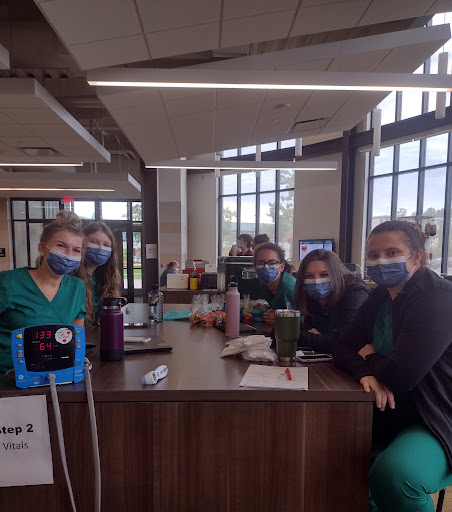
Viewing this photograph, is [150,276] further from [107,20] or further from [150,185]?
[107,20]

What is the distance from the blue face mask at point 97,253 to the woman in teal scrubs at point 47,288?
0.60 m

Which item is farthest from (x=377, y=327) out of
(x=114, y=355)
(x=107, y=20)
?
(x=107, y=20)

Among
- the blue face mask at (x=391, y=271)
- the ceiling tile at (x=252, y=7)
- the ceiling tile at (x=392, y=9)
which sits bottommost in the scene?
the blue face mask at (x=391, y=271)

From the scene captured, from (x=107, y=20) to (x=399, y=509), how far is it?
117 inches

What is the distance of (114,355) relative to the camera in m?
1.47

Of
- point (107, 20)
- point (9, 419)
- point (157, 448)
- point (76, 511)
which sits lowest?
point (76, 511)

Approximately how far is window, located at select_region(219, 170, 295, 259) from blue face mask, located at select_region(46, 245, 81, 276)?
826cm

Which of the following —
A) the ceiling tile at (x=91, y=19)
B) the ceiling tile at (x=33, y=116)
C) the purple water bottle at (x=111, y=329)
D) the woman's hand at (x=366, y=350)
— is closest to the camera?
the purple water bottle at (x=111, y=329)

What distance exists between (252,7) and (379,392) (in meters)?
2.41

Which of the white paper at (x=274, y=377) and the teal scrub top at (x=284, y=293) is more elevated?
the teal scrub top at (x=284, y=293)

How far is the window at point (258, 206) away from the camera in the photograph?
392 inches

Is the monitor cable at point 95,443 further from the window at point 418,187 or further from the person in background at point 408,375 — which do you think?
the window at point 418,187

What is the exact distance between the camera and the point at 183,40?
2580 mm

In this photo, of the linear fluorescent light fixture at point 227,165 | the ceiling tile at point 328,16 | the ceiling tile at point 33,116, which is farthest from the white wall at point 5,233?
the ceiling tile at point 328,16
